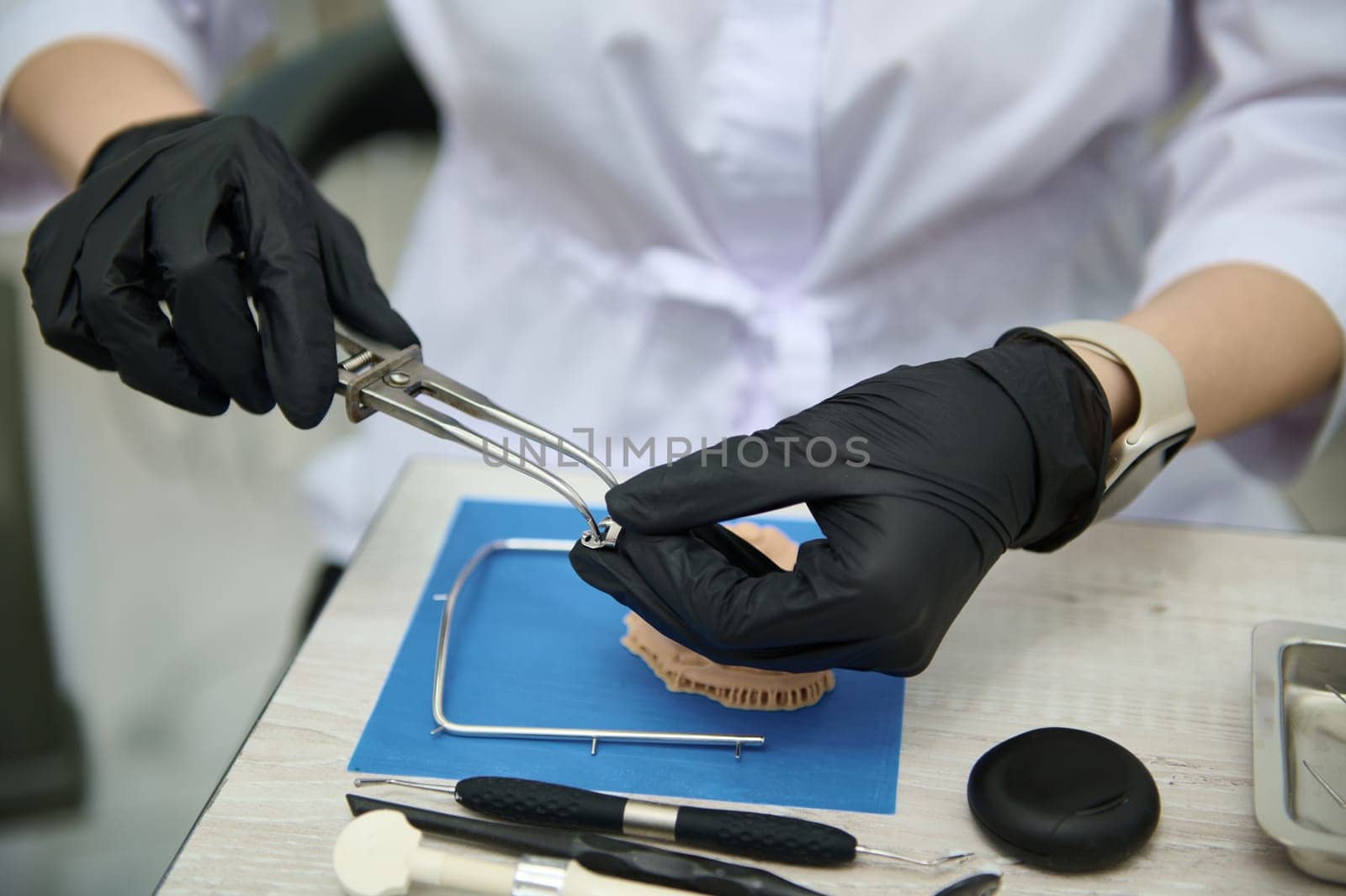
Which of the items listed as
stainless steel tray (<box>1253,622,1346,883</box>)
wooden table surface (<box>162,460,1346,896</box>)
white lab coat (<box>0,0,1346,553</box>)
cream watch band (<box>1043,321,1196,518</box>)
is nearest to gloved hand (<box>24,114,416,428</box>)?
wooden table surface (<box>162,460,1346,896</box>)

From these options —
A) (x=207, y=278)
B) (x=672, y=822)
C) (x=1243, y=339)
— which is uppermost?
(x=207, y=278)

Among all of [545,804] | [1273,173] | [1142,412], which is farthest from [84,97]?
[1273,173]

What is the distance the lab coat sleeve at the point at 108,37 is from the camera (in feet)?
3.45

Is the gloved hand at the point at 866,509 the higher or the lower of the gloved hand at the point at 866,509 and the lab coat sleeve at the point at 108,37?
the lower

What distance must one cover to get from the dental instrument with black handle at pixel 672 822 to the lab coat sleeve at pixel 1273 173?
54 cm

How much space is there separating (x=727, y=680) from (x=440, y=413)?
24cm

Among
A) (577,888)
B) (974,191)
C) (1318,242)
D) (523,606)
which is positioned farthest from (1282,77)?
(577,888)

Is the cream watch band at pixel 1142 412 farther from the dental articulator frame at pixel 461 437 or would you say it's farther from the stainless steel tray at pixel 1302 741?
the dental articulator frame at pixel 461 437

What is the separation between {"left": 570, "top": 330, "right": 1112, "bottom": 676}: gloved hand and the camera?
1.96 ft

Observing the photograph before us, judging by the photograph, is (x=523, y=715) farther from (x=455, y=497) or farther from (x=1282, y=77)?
(x=1282, y=77)

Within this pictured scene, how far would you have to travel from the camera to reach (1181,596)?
2.48 feet

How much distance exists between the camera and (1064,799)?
57 centimetres

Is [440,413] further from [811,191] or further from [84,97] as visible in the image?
[84,97]

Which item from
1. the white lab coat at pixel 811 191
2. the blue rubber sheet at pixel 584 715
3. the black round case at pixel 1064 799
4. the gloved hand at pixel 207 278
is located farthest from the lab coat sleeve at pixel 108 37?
the black round case at pixel 1064 799
